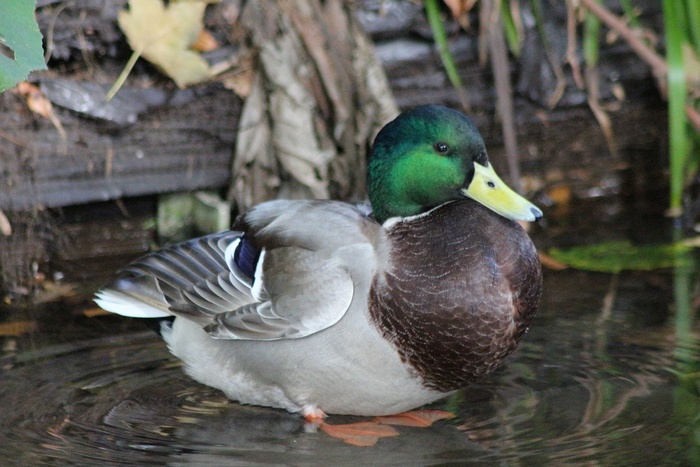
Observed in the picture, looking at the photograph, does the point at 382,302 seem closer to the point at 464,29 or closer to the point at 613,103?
the point at 464,29

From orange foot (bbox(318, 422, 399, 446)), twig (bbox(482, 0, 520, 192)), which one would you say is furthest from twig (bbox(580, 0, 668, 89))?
orange foot (bbox(318, 422, 399, 446))

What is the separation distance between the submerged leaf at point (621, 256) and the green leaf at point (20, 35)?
2.95 meters

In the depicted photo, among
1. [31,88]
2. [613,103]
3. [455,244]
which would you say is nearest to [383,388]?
[455,244]

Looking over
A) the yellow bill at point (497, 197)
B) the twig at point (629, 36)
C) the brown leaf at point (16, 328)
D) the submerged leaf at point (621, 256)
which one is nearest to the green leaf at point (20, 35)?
the yellow bill at point (497, 197)

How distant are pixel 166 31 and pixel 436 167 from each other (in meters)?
1.78

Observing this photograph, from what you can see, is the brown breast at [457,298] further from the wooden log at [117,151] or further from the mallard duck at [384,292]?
the wooden log at [117,151]

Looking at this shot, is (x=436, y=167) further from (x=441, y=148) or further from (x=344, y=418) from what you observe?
(x=344, y=418)

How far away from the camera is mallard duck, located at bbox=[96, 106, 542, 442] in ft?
10.4

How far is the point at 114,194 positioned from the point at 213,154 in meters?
0.47

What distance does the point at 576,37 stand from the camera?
538cm

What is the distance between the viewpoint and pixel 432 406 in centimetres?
352

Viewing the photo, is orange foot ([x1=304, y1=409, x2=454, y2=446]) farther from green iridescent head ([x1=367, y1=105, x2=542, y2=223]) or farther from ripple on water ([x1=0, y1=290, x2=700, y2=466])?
green iridescent head ([x1=367, y1=105, x2=542, y2=223])

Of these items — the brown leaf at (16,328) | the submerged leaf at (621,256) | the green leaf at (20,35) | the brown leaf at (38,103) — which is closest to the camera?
the green leaf at (20,35)

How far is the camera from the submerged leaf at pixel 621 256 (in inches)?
187
